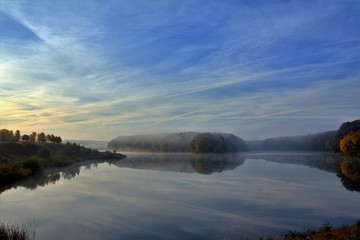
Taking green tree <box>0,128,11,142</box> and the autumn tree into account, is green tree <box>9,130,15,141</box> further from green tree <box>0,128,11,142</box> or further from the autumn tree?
the autumn tree

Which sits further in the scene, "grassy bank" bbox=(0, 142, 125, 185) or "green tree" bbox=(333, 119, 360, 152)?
"green tree" bbox=(333, 119, 360, 152)

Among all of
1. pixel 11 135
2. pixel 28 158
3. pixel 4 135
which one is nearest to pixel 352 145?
pixel 28 158

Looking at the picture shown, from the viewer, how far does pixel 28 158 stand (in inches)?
4065

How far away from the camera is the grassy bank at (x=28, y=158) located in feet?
263

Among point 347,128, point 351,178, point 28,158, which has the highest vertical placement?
point 347,128

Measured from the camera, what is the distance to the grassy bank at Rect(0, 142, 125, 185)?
263 ft

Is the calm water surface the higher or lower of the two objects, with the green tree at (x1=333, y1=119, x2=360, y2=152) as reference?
lower

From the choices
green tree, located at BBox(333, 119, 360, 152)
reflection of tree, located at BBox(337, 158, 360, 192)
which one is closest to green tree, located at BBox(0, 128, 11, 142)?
reflection of tree, located at BBox(337, 158, 360, 192)

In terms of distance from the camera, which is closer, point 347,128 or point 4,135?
point 347,128

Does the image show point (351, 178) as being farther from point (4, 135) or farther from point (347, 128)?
point (4, 135)

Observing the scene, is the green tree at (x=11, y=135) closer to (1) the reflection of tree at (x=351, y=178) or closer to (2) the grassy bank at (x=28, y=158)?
(2) the grassy bank at (x=28, y=158)

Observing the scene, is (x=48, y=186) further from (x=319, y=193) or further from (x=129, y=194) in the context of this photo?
(x=319, y=193)

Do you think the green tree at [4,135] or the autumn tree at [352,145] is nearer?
the autumn tree at [352,145]

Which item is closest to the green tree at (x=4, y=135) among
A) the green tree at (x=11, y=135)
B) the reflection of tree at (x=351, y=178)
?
the green tree at (x=11, y=135)
